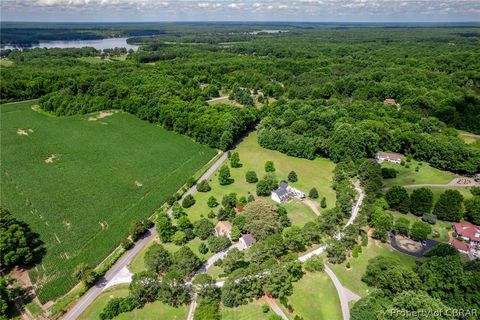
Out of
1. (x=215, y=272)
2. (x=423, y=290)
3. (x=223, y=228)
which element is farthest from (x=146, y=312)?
(x=423, y=290)

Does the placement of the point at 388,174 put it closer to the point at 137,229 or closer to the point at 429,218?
the point at 429,218

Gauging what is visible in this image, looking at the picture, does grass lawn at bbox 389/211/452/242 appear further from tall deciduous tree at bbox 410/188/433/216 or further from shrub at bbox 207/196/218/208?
shrub at bbox 207/196/218/208

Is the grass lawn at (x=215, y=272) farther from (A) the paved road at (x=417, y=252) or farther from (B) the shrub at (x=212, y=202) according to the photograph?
(A) the paved road at (x=417, y=252)

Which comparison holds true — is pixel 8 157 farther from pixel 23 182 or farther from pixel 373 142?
pixel 373 142

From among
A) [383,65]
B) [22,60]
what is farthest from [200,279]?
[22,60]

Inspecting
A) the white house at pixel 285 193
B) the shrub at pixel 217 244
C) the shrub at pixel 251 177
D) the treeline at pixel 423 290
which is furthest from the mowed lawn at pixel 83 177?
the treeline at pixel 423 290

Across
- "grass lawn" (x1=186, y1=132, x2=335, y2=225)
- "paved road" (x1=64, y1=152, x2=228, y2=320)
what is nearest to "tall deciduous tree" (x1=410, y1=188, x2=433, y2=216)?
"grass lawn" (x1=186, y1=132, x2=335, y2=225)
